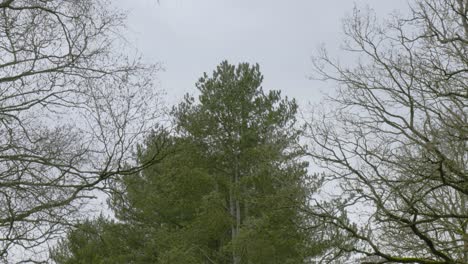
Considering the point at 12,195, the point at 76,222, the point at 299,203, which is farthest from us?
the point at 299,203

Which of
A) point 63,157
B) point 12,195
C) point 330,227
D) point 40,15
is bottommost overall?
point 330,227

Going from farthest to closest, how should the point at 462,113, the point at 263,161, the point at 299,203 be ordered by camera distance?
the point at 263,161
the point at 299,203
the point at 462,113

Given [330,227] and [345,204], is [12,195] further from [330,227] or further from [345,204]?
[330,227]

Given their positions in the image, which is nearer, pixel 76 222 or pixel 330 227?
pixel 76 222

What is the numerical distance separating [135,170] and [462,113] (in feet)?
16.2

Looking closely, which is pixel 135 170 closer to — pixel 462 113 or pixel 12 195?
pixel 12 195

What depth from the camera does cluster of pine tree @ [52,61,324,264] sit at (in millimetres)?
13477

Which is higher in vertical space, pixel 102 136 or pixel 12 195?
pixel 102 136

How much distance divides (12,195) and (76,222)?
0.87 m

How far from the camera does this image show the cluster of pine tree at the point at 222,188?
1348 cm

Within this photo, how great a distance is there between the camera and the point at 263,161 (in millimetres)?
13438

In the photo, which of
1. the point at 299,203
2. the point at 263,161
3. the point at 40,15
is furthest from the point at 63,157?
the point at 263,161

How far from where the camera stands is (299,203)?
347 inches

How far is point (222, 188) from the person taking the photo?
611 inches
